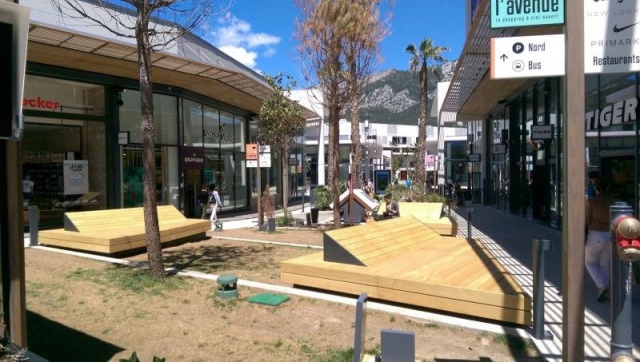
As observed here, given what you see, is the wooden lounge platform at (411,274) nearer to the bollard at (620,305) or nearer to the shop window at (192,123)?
the bollard at (620,305)

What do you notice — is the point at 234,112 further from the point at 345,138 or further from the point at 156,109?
the point at 345,138

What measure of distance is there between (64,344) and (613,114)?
35.5 feet

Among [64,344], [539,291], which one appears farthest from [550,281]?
[64,344]

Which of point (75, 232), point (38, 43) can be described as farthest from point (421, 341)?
point (38, 43)

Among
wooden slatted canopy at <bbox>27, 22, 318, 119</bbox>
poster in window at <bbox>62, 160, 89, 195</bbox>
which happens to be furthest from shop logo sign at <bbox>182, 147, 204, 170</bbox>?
poster in window at <bbox>62, 160, 89, 195</bbox>

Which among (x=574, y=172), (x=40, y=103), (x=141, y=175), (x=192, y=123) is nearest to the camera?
(x=574, y=172)

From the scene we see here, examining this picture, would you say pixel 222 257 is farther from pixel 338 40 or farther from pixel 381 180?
pixel 381 180

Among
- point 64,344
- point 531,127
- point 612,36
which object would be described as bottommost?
point 64,344

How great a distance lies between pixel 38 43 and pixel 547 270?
1279cm

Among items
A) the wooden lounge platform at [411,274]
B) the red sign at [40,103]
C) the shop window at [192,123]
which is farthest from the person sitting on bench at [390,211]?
the red sign at [40,103]

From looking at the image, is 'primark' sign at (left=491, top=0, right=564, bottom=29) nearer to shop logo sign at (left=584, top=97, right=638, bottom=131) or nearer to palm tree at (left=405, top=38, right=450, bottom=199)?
shop logo sign at (left=584, top=97, right=638, bottom=131)

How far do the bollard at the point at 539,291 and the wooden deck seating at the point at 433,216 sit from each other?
6.81 metres

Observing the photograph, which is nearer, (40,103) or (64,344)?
(64,344)

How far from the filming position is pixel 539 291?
5336 mm
